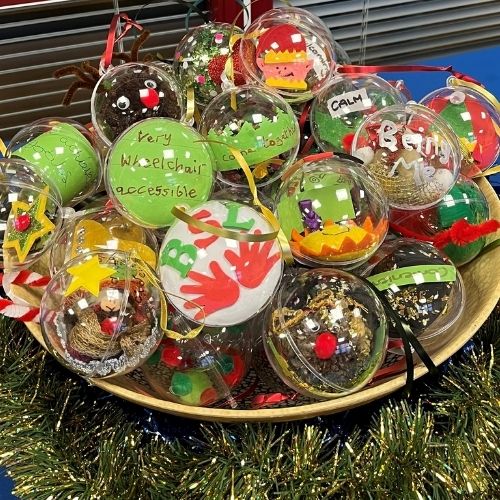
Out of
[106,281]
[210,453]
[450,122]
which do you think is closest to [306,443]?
[210,453]

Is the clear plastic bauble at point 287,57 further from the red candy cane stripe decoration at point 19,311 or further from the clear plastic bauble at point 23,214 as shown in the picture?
the red candy cane stripe decoration at point 19,311

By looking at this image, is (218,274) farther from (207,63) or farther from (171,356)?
(207,63)

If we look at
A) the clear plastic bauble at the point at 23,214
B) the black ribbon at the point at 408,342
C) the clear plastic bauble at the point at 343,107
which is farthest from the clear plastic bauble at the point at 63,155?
the black ribbon at the point at 408,342

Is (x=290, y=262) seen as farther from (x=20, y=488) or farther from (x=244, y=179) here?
(x=20, y=488)

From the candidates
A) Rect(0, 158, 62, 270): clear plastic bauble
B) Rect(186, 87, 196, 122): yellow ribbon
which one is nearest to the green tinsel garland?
Rect(0, 158, 62, 270): clear plastic bauble

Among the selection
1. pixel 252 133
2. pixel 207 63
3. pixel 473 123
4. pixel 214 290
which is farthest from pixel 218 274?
pixel 473 123

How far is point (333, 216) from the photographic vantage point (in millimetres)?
866

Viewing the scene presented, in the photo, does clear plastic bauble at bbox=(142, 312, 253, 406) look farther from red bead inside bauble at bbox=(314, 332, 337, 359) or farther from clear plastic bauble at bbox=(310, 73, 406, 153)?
clear plastic bauble at bbox=(310, 73, 406, 153)

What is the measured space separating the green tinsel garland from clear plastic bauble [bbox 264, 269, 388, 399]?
0.12 metres

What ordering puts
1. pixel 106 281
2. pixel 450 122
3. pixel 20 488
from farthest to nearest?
pixel 450 122, pixel 20 488, pixel 106 281

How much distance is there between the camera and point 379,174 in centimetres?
96

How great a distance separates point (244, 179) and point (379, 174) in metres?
0.20

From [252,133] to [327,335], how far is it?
1.03ft

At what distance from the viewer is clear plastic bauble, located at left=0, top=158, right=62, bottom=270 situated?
2.97 feet
